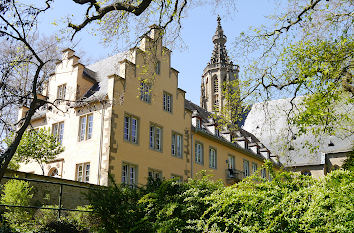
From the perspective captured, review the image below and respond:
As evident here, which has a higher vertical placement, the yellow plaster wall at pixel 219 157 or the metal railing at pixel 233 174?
the yellow plaster wall at pixel 219 157

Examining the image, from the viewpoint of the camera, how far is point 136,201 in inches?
330

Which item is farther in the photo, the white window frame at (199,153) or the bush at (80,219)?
the white window frame at (199,153)

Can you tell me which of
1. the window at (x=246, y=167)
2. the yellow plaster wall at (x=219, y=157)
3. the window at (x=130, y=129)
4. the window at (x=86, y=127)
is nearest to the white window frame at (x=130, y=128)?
the window at (x=130, y=129)

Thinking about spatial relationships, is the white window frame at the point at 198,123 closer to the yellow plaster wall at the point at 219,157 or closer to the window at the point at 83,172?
the yellow plaster wall at the point at 219,157

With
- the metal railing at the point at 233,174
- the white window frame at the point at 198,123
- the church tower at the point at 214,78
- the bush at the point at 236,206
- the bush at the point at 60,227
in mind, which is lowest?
the bush at the point at 60,227

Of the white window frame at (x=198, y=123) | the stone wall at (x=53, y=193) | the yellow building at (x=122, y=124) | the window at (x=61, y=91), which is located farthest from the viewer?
the white window frame at (x=198, y=123)

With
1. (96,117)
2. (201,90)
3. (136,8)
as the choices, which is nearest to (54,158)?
(96,117)

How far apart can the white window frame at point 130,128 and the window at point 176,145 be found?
3.59 meters

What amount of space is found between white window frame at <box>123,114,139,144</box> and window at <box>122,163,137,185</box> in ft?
4.59

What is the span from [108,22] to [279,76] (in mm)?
6142

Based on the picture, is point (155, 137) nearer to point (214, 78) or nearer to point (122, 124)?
point (122, 124)

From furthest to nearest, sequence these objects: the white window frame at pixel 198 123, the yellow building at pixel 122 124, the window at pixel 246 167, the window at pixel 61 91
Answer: the window at pixel 246 167 → the white window frame at pixel 198 123 → the window at pixel 61 91 → the yellow building at pixel 122 124

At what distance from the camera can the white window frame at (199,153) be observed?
2784cm

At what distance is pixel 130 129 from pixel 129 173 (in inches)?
95.9
